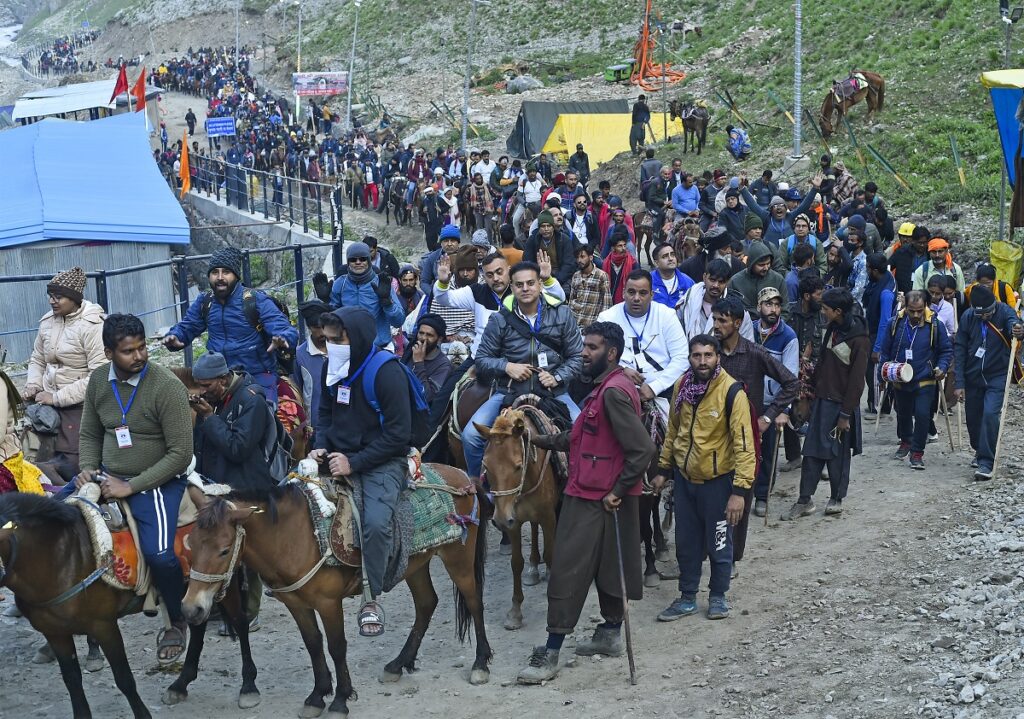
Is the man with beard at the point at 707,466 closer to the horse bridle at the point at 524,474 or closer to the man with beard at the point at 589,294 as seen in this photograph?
the horse bridle at the point at 524,474

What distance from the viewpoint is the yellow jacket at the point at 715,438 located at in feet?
26.4

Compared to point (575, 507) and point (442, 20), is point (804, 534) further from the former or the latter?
point (442, 20)

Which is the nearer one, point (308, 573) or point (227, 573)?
point (227, 573)

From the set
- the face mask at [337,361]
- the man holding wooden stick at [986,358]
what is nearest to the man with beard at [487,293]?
the face mask at [337,361]

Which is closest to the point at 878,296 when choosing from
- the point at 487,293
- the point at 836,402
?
the point at 836,402

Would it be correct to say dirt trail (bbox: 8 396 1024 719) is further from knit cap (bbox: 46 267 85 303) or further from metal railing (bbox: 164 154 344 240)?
metal railing (bbox: 164 154 344 240)

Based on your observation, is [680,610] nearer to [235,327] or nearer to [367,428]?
[367,428]

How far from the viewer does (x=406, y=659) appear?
7.96m

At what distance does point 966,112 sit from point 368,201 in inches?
682

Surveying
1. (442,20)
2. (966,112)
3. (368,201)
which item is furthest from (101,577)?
(442,20)

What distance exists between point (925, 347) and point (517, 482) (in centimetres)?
517

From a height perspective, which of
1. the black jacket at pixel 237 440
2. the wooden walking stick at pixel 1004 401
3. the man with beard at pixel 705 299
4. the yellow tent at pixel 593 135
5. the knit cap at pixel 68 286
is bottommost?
the wooden walking stick at pixel 1004 401

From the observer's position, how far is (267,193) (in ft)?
110

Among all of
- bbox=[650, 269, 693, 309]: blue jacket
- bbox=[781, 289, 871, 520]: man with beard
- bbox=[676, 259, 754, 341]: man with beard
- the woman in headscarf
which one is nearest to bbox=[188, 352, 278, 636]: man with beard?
the woman in headscarf
